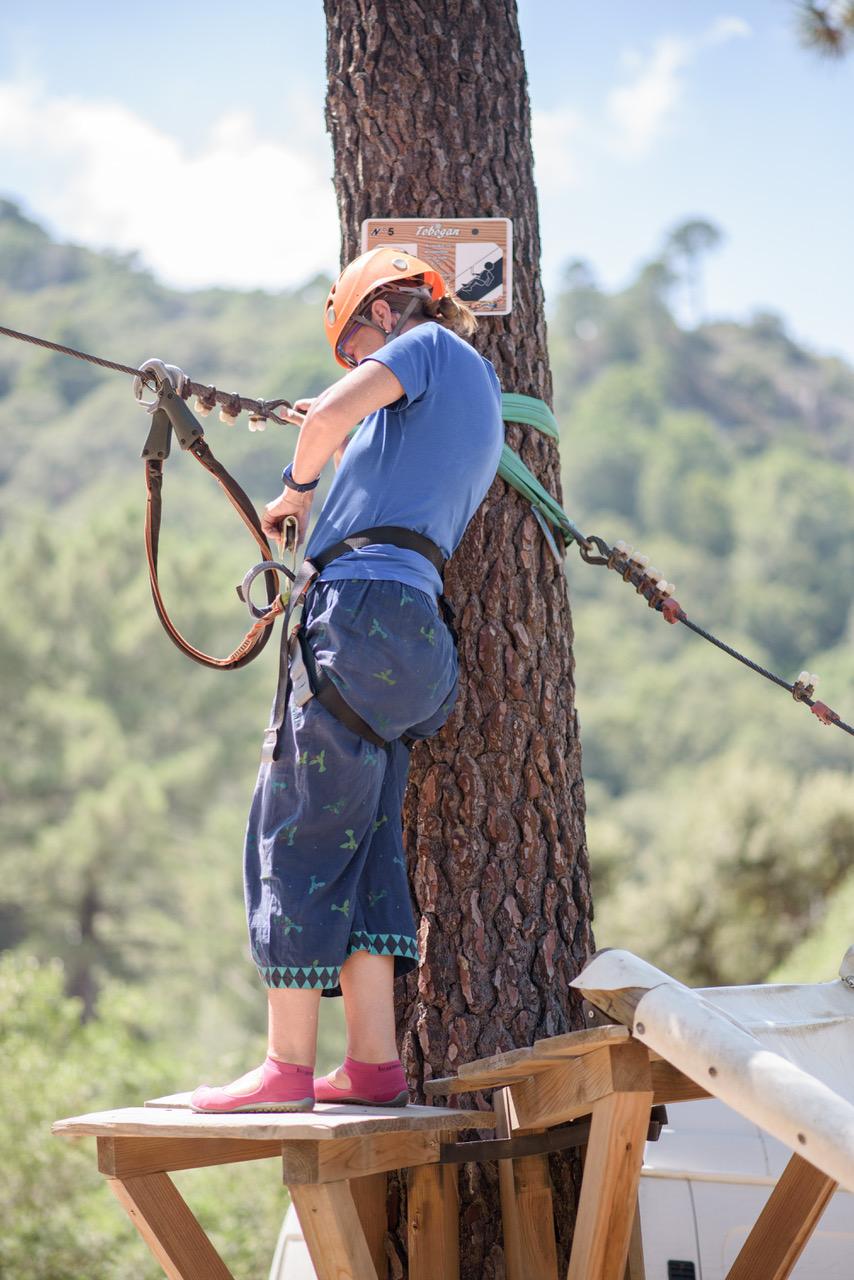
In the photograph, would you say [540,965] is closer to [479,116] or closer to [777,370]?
[479,116]

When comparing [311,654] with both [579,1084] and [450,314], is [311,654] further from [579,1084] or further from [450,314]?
[579,1084]

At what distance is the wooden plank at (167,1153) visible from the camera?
7.87ft

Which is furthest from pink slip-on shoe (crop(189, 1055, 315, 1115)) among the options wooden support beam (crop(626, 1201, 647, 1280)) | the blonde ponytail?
the blonde ponytail

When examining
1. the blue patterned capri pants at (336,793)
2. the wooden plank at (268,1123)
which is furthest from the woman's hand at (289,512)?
the wooden plank at (268,1123)

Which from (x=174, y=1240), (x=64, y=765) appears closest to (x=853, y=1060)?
(x=174, y=1240)

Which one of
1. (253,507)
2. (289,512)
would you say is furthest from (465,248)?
(289,512)

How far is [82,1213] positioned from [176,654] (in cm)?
1933

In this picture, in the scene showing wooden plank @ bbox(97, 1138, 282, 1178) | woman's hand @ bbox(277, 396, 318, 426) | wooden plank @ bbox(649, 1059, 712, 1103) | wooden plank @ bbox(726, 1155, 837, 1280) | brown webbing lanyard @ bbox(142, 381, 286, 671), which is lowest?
wooden plank @ bbox(726, 1155, 837, 1280)

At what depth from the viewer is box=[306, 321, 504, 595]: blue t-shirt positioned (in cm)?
253

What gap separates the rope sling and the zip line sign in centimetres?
25

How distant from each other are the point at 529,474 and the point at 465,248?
57 cm

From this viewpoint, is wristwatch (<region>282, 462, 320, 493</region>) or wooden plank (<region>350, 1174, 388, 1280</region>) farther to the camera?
wooden plank (<region>350, 1174, 388, 1280</region>)

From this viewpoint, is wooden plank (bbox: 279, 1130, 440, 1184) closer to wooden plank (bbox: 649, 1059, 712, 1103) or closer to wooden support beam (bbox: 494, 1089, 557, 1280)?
wooden support beam (bbox: 494, 1089, 557, 1280)

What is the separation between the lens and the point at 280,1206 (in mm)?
14883
